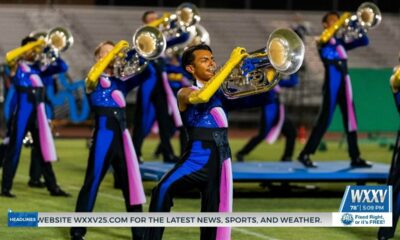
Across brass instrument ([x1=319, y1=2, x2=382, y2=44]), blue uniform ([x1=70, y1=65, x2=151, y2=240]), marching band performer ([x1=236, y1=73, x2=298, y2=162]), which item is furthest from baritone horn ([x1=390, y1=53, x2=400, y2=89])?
marching band performer ([x1=236, y1=73, x2=298, y2=162])

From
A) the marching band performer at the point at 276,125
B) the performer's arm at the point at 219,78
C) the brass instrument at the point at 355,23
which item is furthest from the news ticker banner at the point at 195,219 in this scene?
the marching band performer at the point at 276,125

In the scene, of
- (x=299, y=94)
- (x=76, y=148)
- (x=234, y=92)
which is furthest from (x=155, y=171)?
(x=299, y=94)

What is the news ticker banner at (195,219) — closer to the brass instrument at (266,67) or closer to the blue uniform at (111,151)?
the brass instrument at (266,67)

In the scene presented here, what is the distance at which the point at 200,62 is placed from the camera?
7.51 metres

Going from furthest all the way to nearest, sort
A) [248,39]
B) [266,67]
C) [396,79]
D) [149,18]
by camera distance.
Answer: [248,39]
[149,18]
[396,79]
[266,67]

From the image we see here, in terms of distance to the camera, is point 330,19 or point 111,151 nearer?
point 111,151

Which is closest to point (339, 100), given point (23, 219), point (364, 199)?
point (364, 199)

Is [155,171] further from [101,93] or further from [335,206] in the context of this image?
[101,93]

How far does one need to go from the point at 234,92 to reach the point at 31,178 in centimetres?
680

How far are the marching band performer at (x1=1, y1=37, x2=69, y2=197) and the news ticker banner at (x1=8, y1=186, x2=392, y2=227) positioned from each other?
5.08 meters

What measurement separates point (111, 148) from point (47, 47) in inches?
131

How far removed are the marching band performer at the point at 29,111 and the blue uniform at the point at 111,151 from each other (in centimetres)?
299

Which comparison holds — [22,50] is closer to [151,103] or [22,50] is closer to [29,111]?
[29,111]

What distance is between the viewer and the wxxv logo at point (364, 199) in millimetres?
7281
